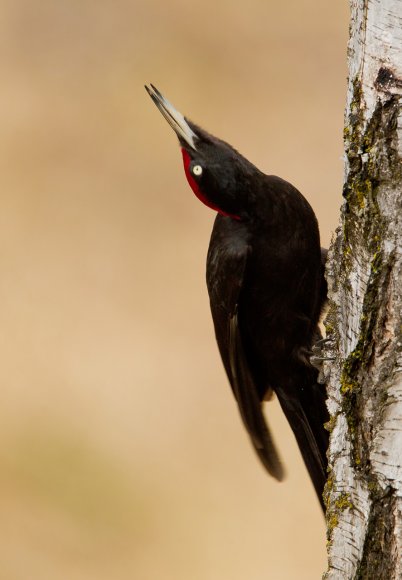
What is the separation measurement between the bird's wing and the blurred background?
1.58m

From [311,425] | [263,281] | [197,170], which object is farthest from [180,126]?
[311,425]

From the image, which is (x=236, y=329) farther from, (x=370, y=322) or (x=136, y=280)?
(x=136, y=280)

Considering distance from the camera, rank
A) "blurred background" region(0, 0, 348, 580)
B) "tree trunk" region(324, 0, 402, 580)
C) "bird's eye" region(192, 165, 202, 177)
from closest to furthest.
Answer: "tree trunk" region(324, 0, 402, 580), "bird's eye" region(192, 165, 202, 177), "blurred background" region(0, 0, 348, 580)

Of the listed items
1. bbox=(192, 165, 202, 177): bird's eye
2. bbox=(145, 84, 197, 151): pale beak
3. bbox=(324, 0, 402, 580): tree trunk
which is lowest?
bbox=(324, 0, 402, 580): tree trunk

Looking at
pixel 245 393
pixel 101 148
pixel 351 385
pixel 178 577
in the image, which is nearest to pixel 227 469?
pixel 178 577

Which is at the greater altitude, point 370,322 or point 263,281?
point 263,281

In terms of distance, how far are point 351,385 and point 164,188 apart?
453 centimetres

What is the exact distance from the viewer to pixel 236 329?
4.01 metres

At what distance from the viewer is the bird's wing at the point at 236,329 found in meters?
3.90

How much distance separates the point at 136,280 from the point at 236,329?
297 cm

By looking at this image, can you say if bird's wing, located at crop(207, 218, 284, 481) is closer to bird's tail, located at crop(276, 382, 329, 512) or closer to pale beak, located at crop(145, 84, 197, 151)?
bird's tail, located at crop(276, 382, 329, 512)

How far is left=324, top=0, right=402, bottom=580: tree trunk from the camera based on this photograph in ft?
8.68

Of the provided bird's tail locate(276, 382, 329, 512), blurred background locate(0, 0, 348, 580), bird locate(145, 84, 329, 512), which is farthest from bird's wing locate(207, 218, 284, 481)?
blurred background locate(0, 0, 348, 580)

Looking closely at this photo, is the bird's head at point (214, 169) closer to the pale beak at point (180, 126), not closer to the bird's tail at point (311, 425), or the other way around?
the pale beak at point (180, 126)
